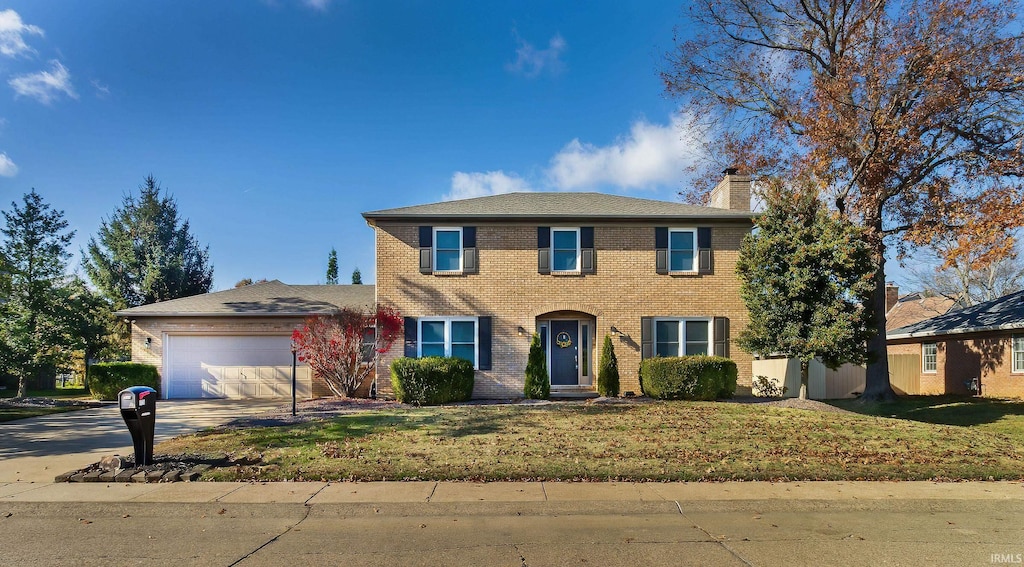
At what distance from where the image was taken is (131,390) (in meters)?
8.27

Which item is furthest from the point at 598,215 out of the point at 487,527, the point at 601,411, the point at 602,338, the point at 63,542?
the point at 63,542

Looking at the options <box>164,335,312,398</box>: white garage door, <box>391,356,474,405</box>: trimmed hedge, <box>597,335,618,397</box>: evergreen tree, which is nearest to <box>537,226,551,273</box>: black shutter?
<box>597,335,618,397</box>: evergreen tree

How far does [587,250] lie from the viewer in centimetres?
1747

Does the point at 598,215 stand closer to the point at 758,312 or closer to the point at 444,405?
the point at 758,312

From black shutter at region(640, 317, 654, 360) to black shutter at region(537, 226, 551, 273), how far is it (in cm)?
307

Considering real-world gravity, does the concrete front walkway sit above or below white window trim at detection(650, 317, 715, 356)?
below

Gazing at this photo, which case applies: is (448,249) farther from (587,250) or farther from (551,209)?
(587,250)

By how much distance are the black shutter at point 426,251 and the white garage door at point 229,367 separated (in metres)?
5.55

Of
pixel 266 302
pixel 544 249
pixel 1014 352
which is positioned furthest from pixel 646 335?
pixel 266 302

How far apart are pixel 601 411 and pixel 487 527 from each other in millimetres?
7278

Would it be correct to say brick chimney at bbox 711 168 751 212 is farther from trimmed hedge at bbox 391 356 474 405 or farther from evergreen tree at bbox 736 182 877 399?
trimmed hedge at bbox 391 356 474 405

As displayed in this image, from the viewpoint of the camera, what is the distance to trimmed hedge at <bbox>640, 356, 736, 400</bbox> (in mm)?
15617

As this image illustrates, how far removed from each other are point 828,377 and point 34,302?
26180 millimetres

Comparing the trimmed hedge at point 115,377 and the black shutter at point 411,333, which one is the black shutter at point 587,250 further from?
the trimmed hedge at point 115,377
